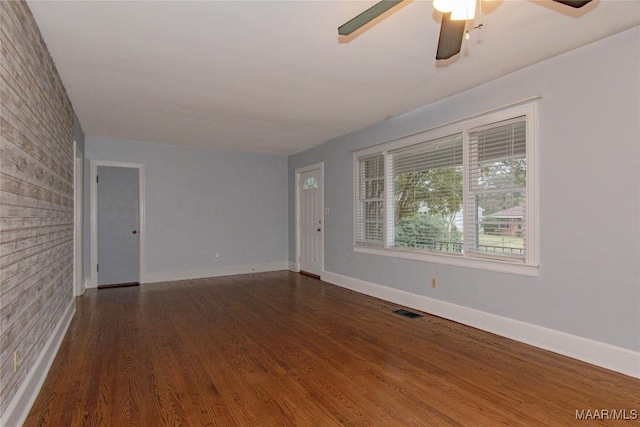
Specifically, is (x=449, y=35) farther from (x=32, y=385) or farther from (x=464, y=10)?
(x=32, y=385)

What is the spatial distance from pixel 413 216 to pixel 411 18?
8.51 feet

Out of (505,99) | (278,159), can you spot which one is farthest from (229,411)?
(278,159)

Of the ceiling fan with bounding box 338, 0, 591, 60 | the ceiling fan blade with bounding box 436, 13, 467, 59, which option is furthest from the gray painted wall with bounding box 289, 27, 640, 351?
the ceiling fan blade with bounding box 436, 13, 467, 59

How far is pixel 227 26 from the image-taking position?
241cm

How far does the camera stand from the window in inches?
129

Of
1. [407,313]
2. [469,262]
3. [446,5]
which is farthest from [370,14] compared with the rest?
[407,313]

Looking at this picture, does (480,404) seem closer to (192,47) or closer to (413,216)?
(413,216)

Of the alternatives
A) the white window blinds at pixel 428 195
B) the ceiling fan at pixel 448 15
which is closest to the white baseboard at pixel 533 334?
the white window blinds at pixel 428 195

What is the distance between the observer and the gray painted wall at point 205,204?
616 cm

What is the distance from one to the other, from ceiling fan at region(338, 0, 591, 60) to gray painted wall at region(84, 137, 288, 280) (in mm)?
5250

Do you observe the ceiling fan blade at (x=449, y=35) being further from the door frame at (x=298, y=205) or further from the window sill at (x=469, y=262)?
the door frame at (x=298, y=205)

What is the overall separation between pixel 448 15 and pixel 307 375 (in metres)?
2.41

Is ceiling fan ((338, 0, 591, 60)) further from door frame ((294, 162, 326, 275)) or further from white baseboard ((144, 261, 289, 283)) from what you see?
white baseboard ((144, 261, 289, 283))

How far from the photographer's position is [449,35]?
1913 mm
